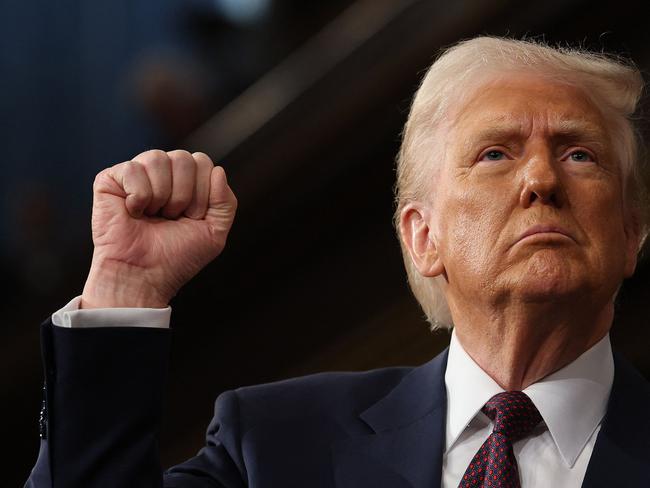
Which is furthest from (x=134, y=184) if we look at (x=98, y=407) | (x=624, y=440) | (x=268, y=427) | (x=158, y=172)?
→ (x=624, y=440)

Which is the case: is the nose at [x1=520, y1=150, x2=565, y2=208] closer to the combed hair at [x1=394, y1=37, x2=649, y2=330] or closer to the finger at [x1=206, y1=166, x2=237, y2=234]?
the combed hair at [x1=394, y1=37, x2=649, y2=330]

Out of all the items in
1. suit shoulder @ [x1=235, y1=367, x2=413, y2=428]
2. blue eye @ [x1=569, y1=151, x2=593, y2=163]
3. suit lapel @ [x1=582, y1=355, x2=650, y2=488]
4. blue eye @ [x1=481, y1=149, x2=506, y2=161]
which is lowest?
suit lapel @ [x1=582, y1=355, x2=650, y2=488]

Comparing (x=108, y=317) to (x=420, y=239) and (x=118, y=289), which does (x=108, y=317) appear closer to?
(x=118, y=289)

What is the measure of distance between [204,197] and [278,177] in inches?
48.7

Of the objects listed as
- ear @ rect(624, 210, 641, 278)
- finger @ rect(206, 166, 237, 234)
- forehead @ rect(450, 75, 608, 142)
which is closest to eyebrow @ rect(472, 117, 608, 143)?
forehead @ rect(450, 75, 608, 142)

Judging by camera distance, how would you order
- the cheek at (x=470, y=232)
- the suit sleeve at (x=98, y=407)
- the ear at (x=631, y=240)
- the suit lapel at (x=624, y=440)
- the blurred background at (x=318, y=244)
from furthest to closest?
1. the blurred background at (x=318, y=244)
2. the ear at (x=631, y=240)
3. the cheek at (x=470, y=232)
4. the suit lapel at (x=624, y=440)
5. the suit sleeve at (x=98, y=407)

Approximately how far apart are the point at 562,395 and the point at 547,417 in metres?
0.05

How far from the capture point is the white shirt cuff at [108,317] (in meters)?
1.51

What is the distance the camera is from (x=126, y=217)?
5.16 feet

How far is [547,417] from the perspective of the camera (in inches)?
65.7

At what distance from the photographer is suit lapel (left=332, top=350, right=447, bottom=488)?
1.66m

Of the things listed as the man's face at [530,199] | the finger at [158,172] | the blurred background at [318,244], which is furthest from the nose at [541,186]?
the blurred background at [318,244]

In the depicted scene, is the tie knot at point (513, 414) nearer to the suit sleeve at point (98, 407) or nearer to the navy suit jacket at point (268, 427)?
the navy suit jacket at point (268, 427)

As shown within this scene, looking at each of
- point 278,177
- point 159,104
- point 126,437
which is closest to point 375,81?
point 278,177
